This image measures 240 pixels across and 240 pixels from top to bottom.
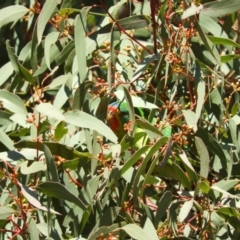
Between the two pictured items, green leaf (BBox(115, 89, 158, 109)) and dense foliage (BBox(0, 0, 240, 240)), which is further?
green leaf (BBox(115, 89, 158, 109))

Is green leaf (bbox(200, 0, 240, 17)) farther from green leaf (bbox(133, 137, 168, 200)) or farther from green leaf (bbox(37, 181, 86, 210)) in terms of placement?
green leaf (bbox(37, 181, 86, 210))

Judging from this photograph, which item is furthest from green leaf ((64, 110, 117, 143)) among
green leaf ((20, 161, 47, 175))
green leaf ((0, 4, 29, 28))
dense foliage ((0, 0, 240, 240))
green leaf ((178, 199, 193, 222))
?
green leaf ((0, 4, 29, 28))

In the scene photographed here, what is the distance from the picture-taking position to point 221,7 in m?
1.64

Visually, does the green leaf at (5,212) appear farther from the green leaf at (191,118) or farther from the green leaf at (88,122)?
the green leaf at (191,118)

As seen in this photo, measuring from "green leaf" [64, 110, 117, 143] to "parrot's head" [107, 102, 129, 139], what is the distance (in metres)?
0.29

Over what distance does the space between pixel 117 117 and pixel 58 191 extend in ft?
1.49

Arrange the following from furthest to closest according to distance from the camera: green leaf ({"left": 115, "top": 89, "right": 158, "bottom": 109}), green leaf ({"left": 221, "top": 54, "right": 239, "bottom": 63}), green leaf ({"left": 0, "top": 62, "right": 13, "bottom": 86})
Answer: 1. green leaf ({"left": 0, "top": 62, "right": 13, "bottom": 86})
2. green leaf ({"left": 221, "top": 54, "right": 239, "bottom": 63})
3. green leaf ({"left": 115, "top": 89, "right": 158, "bottom": 109})

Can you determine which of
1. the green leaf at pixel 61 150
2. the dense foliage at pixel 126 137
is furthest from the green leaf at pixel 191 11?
the green leaf at pixel 61 150

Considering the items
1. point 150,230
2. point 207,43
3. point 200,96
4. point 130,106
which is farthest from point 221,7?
point 150,230

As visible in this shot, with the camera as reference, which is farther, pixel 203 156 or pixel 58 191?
pixel 203 156

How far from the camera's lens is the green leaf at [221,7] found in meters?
1.64

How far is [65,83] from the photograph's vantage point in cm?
175

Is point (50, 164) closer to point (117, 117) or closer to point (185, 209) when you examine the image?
point (185, 209)

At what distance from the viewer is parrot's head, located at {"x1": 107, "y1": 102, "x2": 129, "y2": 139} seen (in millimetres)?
1879
